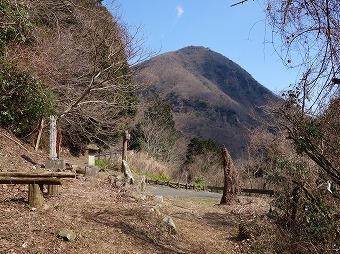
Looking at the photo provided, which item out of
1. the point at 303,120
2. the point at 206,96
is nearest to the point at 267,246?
the point at 303,120

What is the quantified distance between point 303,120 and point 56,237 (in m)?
3.63

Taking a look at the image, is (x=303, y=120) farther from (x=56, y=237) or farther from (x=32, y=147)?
(x=32, y=147)

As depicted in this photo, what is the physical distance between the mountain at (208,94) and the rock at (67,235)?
29444 mm

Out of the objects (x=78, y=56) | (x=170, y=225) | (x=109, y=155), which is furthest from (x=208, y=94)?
(x=170, y=225)

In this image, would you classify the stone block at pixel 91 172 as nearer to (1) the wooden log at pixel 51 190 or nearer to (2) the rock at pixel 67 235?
(1) the wooden log at pixel 51 190

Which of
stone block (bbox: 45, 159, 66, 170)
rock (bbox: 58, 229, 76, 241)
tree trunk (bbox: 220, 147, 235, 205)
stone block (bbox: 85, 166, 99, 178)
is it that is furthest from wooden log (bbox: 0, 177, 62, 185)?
tree trunk (bbox: 220, 147, 235, 205)

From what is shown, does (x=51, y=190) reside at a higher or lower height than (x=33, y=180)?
lower

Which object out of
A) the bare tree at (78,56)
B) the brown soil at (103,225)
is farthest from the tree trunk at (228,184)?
the bare tree at (78,56)

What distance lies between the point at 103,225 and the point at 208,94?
166ft

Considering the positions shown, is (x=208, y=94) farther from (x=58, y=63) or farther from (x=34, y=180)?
(x=34, y=180)

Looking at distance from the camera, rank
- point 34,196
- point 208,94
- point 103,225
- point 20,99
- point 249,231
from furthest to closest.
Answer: point 208,94 < point 20,99 < point 249,231 < point 103,225 < point 34,196

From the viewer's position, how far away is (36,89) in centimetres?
997

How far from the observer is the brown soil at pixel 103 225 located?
462 cm

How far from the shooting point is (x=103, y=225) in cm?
559
